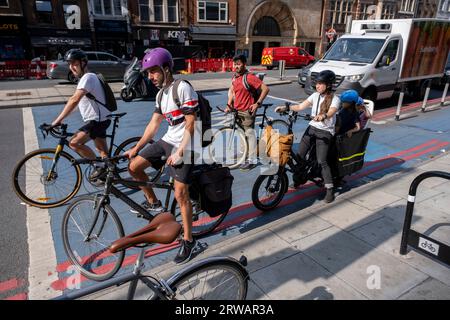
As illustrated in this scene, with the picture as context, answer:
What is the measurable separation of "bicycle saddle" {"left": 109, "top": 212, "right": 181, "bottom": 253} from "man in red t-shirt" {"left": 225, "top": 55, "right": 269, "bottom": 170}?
4149 mm

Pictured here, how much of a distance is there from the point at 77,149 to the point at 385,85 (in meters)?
10.3

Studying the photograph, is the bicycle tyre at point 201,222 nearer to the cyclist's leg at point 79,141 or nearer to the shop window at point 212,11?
the cyclist's leg at point 79,141

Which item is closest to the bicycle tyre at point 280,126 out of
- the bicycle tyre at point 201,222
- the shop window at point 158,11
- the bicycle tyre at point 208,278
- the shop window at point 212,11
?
the bicycle tyre at point 201,222

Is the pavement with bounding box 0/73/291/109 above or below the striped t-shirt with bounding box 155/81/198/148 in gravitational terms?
below

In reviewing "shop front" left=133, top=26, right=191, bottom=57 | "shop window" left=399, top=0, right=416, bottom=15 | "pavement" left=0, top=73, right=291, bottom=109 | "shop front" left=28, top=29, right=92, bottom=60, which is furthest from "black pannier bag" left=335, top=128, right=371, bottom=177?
"shop window" left=399, top=0, right=416, bottom=15

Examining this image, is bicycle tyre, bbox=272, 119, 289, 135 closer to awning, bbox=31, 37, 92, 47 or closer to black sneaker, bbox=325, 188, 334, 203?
black sneaker, bbox=325, 188, 334, 203

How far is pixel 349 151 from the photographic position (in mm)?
4734

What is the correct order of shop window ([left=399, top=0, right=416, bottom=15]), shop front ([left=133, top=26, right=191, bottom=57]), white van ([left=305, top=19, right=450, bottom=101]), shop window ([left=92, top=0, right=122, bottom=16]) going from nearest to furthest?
white van ([left=305, top=19, right=450, bottom=101]), shop window ([left=92, top=0, right=122, bottom=16]), shop front ([left=133, top=26, right=191, bottom=57]), shop window ([left=399, top=0, right=416, bottom=15])

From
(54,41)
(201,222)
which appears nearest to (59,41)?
(54,41)

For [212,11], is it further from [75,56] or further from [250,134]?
[75,56]

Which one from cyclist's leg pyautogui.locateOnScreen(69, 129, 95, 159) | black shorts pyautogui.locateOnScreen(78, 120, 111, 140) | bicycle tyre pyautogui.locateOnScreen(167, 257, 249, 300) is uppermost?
black shorts pyautogui.locateOnScreen(78, 120, 111, 140)

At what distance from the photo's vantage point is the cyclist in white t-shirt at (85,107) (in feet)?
14.0

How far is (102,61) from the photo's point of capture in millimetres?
17125

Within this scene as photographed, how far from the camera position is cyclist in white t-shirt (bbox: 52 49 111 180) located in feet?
14.0
